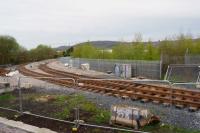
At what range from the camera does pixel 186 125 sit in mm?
10812

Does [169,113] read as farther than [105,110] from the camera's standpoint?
No

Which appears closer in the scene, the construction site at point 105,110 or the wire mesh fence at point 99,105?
the construction site at point 105,110

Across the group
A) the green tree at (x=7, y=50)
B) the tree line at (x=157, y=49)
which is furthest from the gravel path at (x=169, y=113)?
the green tree at (x=7, y=50)

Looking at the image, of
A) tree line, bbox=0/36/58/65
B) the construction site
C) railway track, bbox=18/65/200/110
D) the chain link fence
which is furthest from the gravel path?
tree line, bbox=0/36/58/65

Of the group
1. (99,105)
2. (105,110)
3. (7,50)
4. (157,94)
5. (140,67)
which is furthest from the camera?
(7,50)

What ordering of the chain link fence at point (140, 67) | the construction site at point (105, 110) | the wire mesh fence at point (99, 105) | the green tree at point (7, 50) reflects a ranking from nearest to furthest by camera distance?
the construction site at point (105, 110), the wire mesh fence at point (99, 105), the chain link fence at point (140, 67), the green tree at point (7, 50)

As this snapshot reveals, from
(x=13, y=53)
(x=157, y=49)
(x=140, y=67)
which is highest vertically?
(x=157, y=49)

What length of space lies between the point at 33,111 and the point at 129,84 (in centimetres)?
827

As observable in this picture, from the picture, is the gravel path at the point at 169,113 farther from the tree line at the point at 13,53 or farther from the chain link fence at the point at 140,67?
the tree line at the point at 13,53

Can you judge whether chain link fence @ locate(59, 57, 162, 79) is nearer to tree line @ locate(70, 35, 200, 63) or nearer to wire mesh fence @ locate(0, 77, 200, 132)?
tree line @ locate(70, 35, 200, 63)

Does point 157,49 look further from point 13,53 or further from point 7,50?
point 7,50

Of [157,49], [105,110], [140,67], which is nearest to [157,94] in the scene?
[105,110]

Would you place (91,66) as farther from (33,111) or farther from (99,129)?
(99,129)

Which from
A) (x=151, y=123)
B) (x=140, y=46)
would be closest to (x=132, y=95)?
(x=151, y=123)
